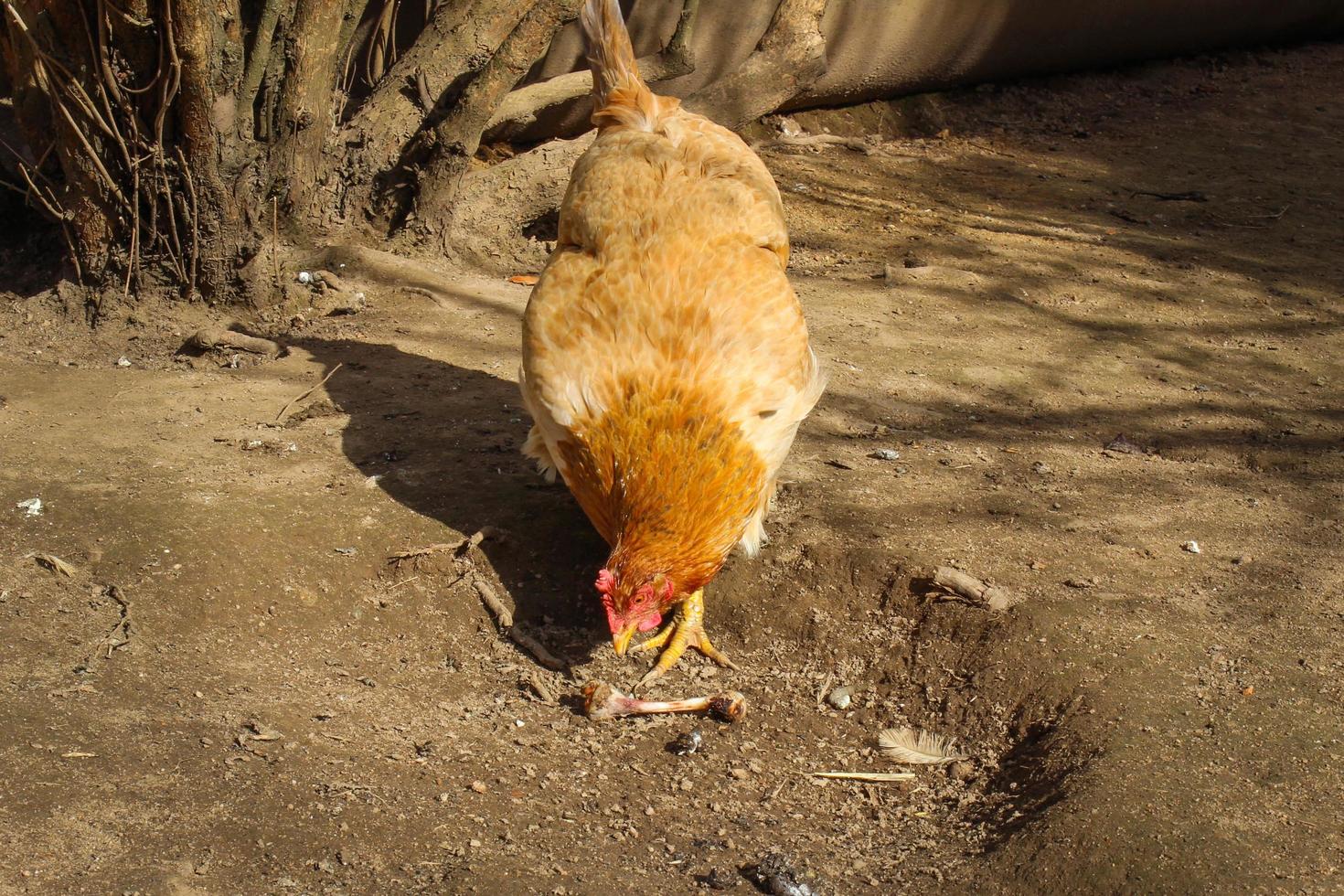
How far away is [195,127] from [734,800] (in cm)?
327

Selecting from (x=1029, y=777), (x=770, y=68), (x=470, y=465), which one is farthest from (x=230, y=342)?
(x=1029, y=777)

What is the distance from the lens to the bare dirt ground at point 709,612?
8.21ft

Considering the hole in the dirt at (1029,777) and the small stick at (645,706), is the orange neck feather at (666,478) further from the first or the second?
the hole in the dirt at (1029,777)

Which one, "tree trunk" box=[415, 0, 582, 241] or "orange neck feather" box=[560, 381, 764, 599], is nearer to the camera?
"orange neck feather" box=[560, 381, 764, 599]

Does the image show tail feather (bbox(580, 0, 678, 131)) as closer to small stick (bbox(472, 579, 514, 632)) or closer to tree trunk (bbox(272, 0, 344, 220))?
tree trunk (bbox(272, 0, 344, 220))

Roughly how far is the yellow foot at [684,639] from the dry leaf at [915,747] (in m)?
0.53

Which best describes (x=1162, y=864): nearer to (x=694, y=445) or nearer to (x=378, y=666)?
(x=694, y=445)

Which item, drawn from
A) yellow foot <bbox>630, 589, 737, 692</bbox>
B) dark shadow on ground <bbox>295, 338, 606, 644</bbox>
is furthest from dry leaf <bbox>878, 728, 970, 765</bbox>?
dark shadow on ground <bbox>295, 338, 606, 644</bbox>

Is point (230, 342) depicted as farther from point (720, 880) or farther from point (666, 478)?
point (720, 880)

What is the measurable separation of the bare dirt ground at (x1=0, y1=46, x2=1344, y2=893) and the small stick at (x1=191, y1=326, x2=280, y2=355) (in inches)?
3.2

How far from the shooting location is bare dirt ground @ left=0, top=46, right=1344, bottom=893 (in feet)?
8.21

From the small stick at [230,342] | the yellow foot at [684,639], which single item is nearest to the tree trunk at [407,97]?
the small stick at [230,342]

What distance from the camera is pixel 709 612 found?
3566mm

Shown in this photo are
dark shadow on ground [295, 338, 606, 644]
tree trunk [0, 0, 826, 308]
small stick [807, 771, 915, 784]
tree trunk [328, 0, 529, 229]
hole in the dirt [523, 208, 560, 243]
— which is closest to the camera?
small stick [807, 771, 915, 784]
